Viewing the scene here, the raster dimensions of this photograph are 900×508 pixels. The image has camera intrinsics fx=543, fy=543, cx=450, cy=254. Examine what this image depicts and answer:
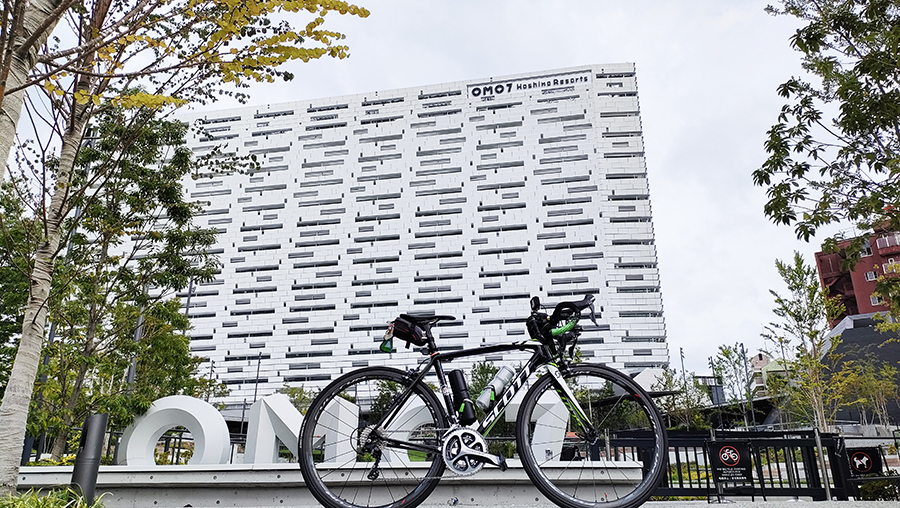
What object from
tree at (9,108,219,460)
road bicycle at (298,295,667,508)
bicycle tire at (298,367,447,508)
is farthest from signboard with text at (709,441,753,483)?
tree at (9,108,219,460)

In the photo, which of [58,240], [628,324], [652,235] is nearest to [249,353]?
[628,324]

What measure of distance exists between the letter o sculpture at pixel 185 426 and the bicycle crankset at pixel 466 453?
5339mm

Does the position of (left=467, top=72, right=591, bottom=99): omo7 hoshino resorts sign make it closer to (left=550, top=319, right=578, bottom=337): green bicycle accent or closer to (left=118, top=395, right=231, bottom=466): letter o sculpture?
(left=118, top=395, right=231, bottom=466): letter o sculpture

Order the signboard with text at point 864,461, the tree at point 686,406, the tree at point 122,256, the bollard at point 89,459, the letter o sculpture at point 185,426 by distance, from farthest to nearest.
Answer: the tree at point 686,406 → the tree at point 122,256 → the signboard with text at point 864,461 → the letter o sculpture at point 185,426 → the bollard at point 89,459

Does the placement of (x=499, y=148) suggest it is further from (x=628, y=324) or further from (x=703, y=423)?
(x=703, y=423)

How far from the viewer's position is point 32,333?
5438 mm

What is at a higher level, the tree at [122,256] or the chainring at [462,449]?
the tree at [122,256]

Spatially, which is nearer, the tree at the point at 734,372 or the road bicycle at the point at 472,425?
the road bicycle at the point at 472,425

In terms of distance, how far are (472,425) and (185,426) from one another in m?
6.32

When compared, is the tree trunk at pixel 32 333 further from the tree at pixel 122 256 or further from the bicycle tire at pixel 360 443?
the tree at pixel 122 256

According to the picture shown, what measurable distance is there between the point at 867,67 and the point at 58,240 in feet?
30.8

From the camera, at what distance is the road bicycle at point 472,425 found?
3.46 meters

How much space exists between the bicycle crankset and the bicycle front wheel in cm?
23

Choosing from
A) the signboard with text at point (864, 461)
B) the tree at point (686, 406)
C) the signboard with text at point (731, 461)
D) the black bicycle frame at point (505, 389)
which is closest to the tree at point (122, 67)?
the black bicycle frame at point (505, 389)
